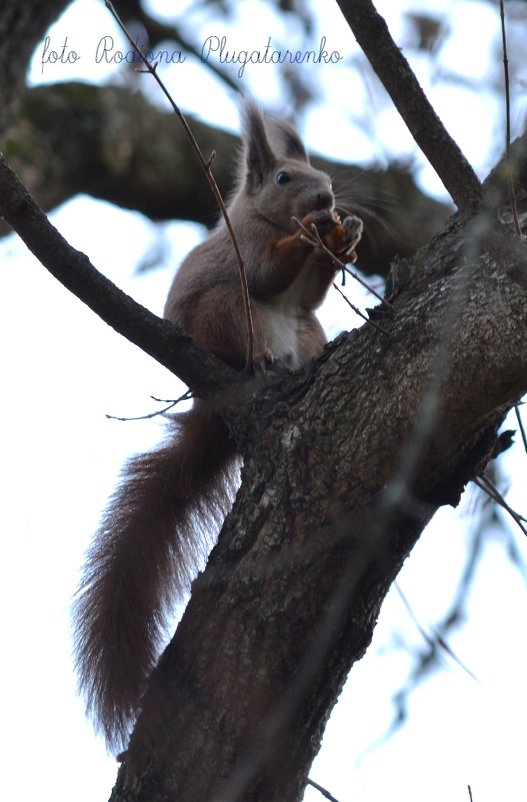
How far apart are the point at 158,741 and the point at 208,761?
0.13m

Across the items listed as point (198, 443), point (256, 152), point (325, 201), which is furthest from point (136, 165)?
point (198, 443)

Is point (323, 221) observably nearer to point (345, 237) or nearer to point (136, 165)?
point (345, 237)

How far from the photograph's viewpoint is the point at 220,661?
208cm

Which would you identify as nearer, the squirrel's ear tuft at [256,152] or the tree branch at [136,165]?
the squirrel's ear tuft at [256,152]

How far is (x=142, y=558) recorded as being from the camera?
2629mm

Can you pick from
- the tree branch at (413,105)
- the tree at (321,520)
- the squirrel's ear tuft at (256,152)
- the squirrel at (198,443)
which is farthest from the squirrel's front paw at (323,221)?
the tree branch at (413,105)

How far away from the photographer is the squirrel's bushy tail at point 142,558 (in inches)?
93.4

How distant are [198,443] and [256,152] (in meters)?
1.36

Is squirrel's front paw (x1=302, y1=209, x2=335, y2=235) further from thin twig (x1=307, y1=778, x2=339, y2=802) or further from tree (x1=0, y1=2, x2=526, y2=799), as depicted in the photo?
thin twig (x1=307, y1=778, x2=339, y2=802)

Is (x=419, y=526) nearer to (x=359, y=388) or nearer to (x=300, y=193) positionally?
(x=359, y=388)

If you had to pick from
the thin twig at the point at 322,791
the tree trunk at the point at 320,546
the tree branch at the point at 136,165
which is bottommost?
the thin twig at the point at 322,791

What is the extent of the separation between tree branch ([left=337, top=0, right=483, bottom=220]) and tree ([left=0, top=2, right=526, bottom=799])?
0.21ft

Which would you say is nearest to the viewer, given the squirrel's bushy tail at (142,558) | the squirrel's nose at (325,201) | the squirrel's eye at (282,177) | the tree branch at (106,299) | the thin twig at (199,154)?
the thin twig at (199,154)

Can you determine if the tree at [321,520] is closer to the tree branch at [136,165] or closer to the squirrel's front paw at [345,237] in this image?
the squirrel's front paw at [345,237]
